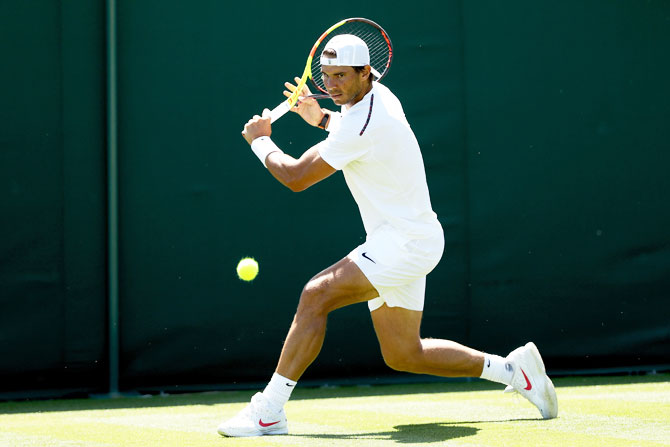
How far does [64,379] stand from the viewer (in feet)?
20.5

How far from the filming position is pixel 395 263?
423 centimetres

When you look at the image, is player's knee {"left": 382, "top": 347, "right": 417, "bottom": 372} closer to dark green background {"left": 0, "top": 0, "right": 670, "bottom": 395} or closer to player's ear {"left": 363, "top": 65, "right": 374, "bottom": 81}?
player's ear {"left": 363, "top": 65, "right": 374, "bottom": 81}

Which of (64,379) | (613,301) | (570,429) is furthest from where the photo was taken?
(613,301)

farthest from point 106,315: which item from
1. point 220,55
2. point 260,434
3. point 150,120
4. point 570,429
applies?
point 570,429

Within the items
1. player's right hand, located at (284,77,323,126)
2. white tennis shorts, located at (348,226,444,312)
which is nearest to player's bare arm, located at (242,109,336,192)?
white tennis shorts, located at (348,226,444,312)

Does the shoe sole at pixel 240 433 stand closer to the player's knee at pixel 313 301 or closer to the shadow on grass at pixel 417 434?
the shadow on grass at pixel 417 434

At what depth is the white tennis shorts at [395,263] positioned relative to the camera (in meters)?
4.22

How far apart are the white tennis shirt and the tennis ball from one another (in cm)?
215

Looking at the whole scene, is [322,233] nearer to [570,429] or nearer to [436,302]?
[436,302]

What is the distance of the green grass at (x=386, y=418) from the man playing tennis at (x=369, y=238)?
0.80ft

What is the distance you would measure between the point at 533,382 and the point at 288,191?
2.43 m

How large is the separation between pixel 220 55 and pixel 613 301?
289 centimetres

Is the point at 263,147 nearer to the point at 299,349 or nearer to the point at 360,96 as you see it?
the point at 360,96

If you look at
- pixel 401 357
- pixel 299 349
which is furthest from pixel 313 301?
pixel 401 357
